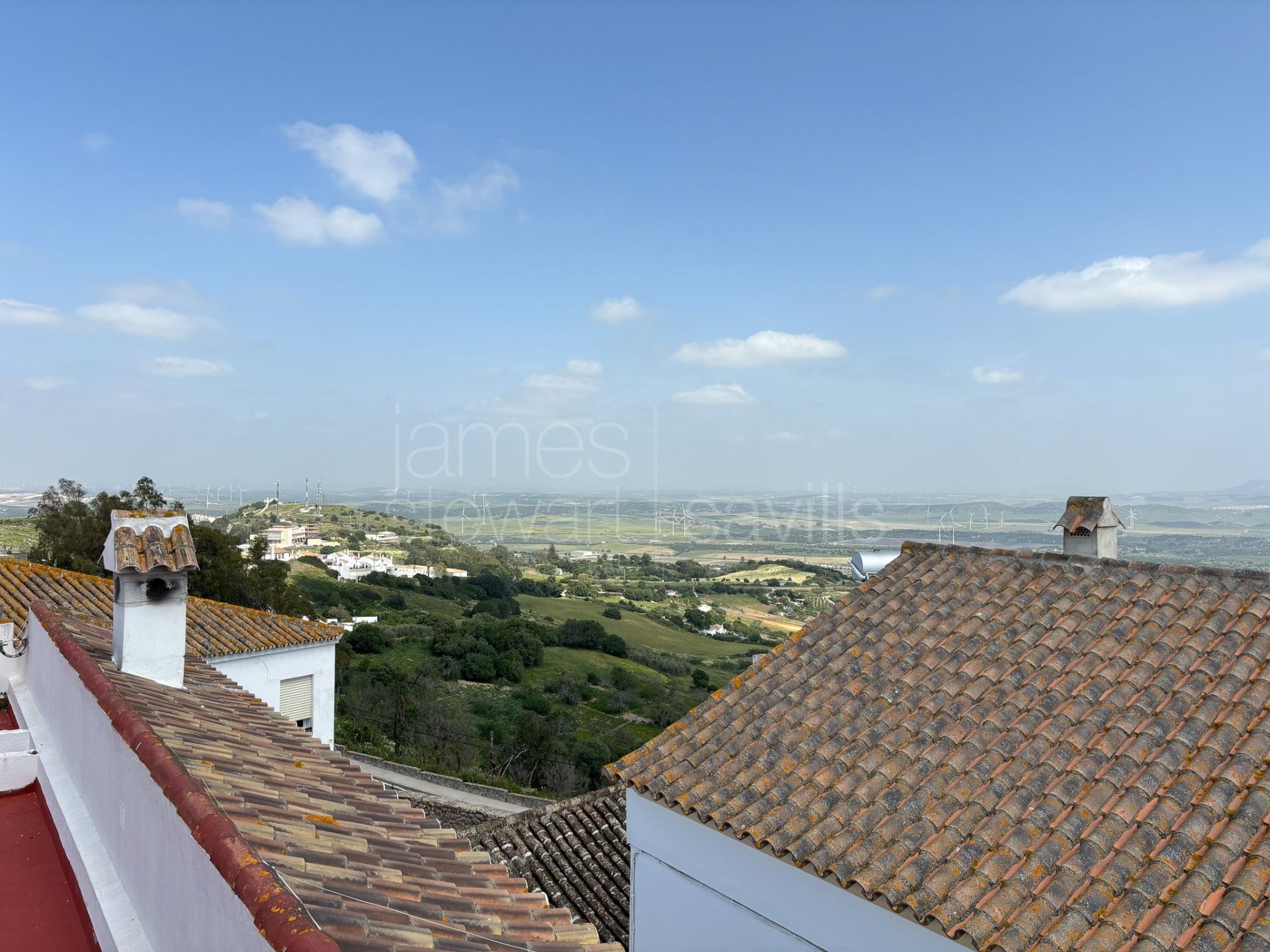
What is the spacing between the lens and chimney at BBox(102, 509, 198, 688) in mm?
4984

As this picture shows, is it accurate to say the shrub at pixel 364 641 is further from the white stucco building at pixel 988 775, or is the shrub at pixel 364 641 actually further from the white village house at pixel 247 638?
the white stucco building at pixel 988 775

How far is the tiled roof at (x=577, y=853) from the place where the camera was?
782 cm

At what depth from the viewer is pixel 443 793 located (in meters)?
17.2

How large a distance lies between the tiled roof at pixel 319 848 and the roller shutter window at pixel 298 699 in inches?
379

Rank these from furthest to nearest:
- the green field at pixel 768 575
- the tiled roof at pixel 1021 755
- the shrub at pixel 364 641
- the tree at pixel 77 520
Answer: the green field at pixel 768 575
the shrub at pixel 364 641
the tree at pixel 77 520
the tiled roof at pixel 1021 755

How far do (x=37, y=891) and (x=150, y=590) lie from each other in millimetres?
2859

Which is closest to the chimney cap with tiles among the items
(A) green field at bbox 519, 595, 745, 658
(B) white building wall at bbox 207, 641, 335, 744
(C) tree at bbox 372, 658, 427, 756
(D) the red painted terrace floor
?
(D) the red painted terrace floor

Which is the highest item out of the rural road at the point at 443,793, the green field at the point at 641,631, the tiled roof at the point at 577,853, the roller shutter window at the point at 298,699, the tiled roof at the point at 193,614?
the tiled roof at the point at 193,614

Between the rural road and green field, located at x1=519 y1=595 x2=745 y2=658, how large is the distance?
2404cm

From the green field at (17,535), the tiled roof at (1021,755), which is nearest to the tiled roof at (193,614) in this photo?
the tiled roof at (1021,755)

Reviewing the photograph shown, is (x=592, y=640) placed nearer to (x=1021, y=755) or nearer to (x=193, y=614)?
(x=193, y=614)

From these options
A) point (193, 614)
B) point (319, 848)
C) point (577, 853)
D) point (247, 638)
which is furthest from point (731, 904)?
point (193, 614)

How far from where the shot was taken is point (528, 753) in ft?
70.0

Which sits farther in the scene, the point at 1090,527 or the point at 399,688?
the point at 399,688
